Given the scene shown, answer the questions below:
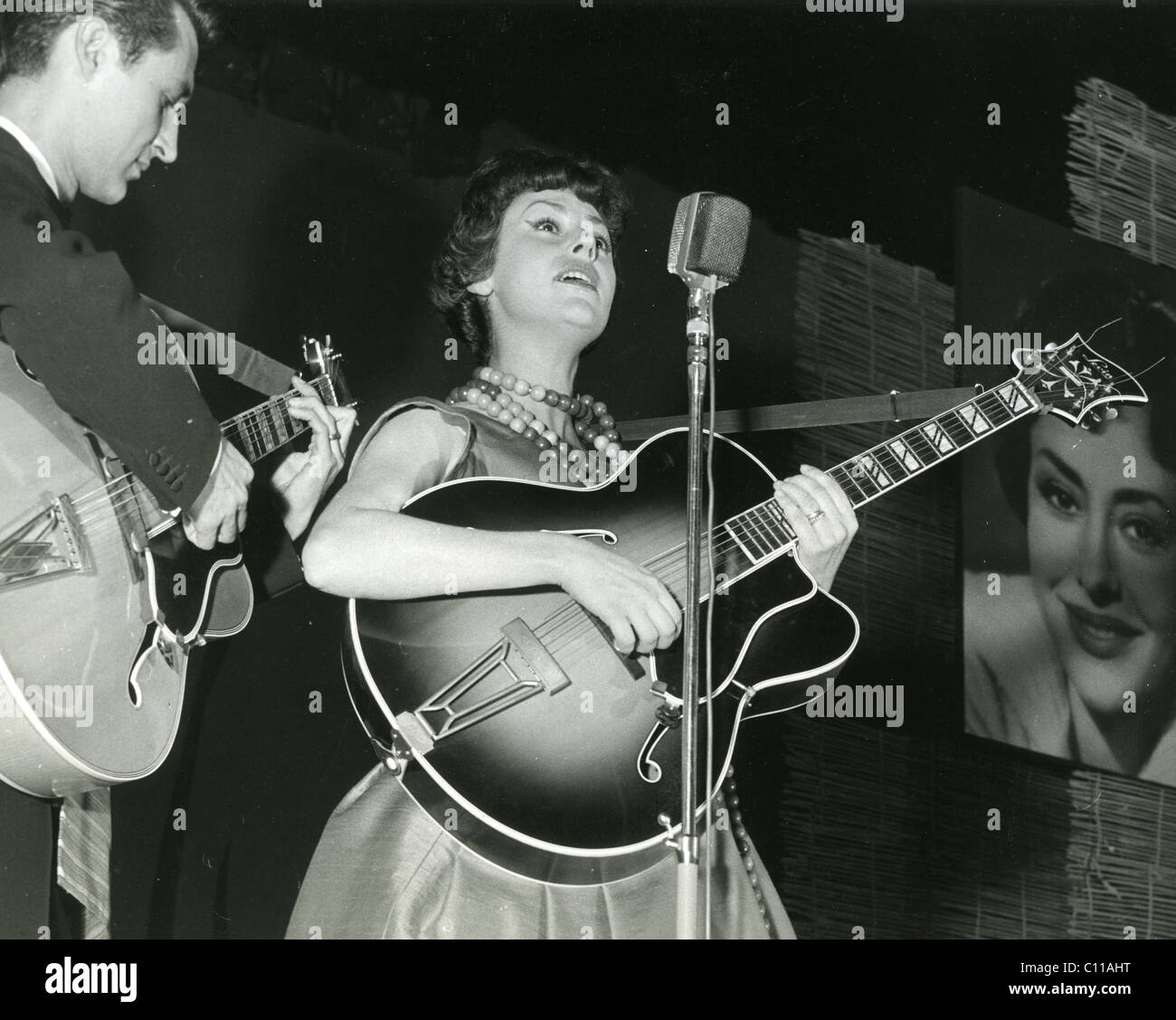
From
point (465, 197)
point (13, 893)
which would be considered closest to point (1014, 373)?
point (465, 197)

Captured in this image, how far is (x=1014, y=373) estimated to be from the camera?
2406 mm

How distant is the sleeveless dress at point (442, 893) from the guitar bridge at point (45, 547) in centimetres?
54

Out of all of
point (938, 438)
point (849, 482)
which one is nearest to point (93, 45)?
point (849, 482)

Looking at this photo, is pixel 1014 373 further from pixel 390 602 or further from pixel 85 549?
pixel 85 549

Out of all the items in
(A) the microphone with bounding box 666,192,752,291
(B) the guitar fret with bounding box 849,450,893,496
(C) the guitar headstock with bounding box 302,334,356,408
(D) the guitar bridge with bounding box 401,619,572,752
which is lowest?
(D) the guitar bridge with bounding box 401,619,572,752

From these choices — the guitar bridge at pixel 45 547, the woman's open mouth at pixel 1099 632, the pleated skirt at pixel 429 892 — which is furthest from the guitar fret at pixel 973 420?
the guitar bridge at pixel 45 547

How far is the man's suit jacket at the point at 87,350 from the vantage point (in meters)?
2.11

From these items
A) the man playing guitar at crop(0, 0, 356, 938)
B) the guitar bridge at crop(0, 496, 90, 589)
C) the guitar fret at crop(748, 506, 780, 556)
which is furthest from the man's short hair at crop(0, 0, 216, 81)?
the guitar fret at crop(748, 506, 780, 556)

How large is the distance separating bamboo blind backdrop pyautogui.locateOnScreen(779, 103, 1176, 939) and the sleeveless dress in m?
0.18

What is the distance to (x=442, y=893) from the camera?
2.10 m

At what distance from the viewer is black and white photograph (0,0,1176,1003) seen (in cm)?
210

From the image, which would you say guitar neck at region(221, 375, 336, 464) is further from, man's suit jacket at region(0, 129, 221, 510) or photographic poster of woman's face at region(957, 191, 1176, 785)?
photographic poster of woman's face at region(957, 191, 1176, 785)

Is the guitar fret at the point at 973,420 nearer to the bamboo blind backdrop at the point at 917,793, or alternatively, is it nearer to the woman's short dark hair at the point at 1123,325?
the bamboo blind backdrop at the point at 917,793

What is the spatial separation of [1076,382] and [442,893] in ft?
4.42
